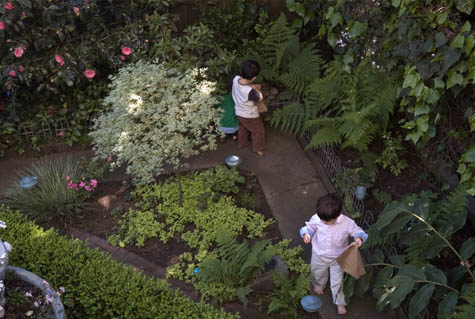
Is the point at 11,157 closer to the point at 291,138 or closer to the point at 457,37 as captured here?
the point at 291,138

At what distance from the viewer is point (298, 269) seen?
5270 mm

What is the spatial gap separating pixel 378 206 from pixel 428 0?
7.51 ft

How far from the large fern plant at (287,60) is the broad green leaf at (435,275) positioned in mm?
Result: 3223

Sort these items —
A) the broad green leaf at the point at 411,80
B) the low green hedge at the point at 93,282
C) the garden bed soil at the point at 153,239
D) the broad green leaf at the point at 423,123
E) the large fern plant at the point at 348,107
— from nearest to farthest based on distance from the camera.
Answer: the low green hedge at the point at 93,282 < the broad green leaf at the point at 411,80 < the broad green leaf at the point at 423,123 < the garden bed soil at the point at 153,239 < the large fern plant at the point at 348,107

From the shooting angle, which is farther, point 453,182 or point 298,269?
point 453,182

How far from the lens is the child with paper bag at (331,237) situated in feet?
15.0

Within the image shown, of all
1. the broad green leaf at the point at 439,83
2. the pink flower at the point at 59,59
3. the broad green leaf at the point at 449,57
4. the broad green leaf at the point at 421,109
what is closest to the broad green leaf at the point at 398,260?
the broad green leaf at the point at 421,109

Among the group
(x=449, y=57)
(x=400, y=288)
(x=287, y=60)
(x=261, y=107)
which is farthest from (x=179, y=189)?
(x=449, y=57)

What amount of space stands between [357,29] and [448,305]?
355 centimetres

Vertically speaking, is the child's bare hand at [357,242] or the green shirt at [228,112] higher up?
the child's bare hand at [357,242]

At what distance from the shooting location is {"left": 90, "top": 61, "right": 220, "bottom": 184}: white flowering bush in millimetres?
5188

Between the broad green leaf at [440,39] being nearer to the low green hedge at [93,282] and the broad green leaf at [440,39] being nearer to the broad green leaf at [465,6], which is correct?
the broad green leaf at [465,6]

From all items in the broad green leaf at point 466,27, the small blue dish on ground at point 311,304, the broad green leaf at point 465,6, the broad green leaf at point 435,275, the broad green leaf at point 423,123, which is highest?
the broad green leaf at point 465,6

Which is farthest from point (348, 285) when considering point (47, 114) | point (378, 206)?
point (47, 114)
